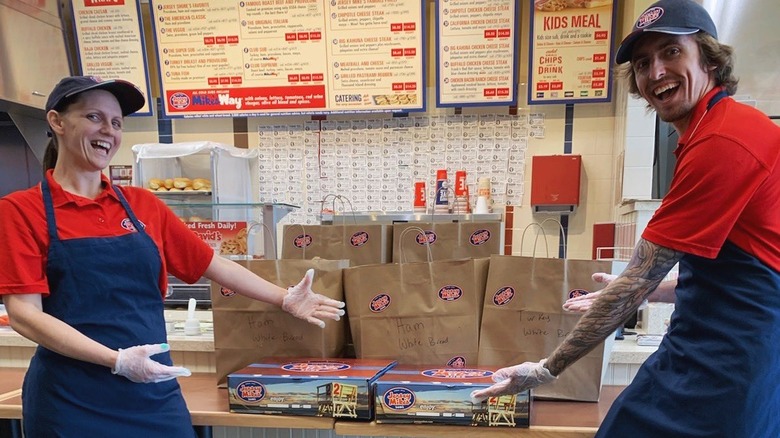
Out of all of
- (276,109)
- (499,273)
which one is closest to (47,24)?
(276,109)

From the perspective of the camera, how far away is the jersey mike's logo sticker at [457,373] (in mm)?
1419

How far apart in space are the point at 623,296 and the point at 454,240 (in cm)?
84

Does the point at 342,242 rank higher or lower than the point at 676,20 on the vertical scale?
lower

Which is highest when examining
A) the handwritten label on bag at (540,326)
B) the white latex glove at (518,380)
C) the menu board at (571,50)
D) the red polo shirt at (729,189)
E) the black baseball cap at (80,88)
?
the menu board at (571,50)

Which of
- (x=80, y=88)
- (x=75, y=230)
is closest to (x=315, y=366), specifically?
(x=75, y=230)

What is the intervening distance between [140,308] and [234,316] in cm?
35

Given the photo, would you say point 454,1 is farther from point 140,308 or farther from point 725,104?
point 140,308

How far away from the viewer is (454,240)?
1900 millimetres

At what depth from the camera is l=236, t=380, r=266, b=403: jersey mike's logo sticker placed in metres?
1.47

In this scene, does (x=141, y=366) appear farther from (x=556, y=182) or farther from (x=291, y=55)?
(x=556, y=182)

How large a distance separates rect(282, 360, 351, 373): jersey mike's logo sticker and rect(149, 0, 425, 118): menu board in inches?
101

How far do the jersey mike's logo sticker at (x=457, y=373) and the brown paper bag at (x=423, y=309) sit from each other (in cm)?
8

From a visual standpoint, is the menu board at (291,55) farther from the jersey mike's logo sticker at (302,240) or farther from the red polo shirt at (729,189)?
the red polo shirt at (729,189)

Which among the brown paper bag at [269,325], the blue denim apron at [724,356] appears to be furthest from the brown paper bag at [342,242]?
the blue denim apron at [724,356]
